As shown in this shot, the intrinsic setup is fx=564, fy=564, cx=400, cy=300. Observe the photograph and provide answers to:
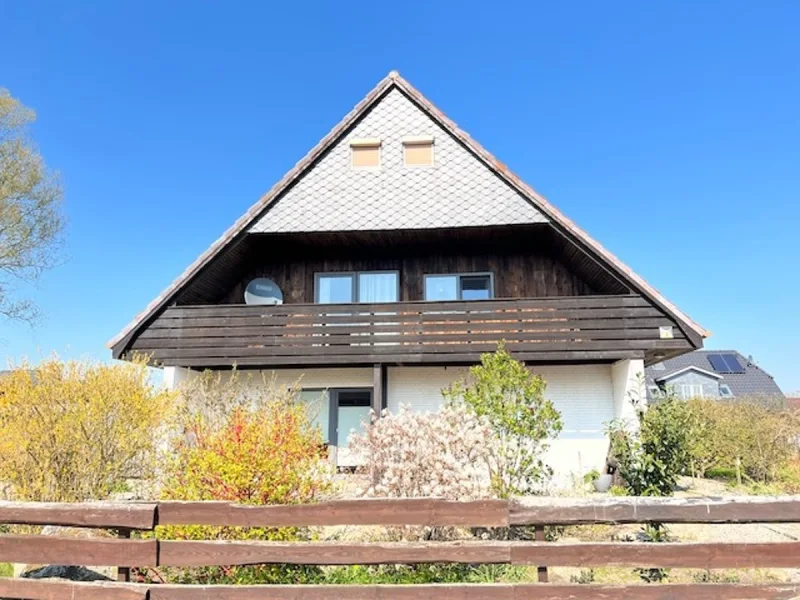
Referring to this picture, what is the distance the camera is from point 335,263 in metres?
14.8

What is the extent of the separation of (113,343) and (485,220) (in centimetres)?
905

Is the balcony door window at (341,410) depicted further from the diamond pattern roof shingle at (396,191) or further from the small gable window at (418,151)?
the small gable window at (418,151)

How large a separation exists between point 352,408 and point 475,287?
4.39 meters

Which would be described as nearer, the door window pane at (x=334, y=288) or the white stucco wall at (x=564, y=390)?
the white stucco wall at (x=564, y=390)

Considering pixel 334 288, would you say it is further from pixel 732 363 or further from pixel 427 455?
pixel 732 363

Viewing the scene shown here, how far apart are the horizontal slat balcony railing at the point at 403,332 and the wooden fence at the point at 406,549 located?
7.99 metres

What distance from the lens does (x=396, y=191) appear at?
13.8m

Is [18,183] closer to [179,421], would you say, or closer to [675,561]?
[179,421]

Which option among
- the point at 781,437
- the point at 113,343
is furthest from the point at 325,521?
the point at 781,437

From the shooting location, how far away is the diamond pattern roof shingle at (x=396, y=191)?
13250 mm

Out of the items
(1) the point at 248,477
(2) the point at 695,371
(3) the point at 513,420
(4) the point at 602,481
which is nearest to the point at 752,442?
(4) the point at 602,481

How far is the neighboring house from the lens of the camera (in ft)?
135

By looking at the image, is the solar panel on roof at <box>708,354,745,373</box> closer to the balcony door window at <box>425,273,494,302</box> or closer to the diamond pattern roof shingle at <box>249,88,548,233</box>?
the balcony door window at <box>425,273,494,302</box>

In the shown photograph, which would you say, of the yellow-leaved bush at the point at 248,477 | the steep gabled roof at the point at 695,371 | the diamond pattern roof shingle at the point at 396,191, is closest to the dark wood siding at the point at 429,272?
the diamond pattern roof shingle at the point at 396,191
